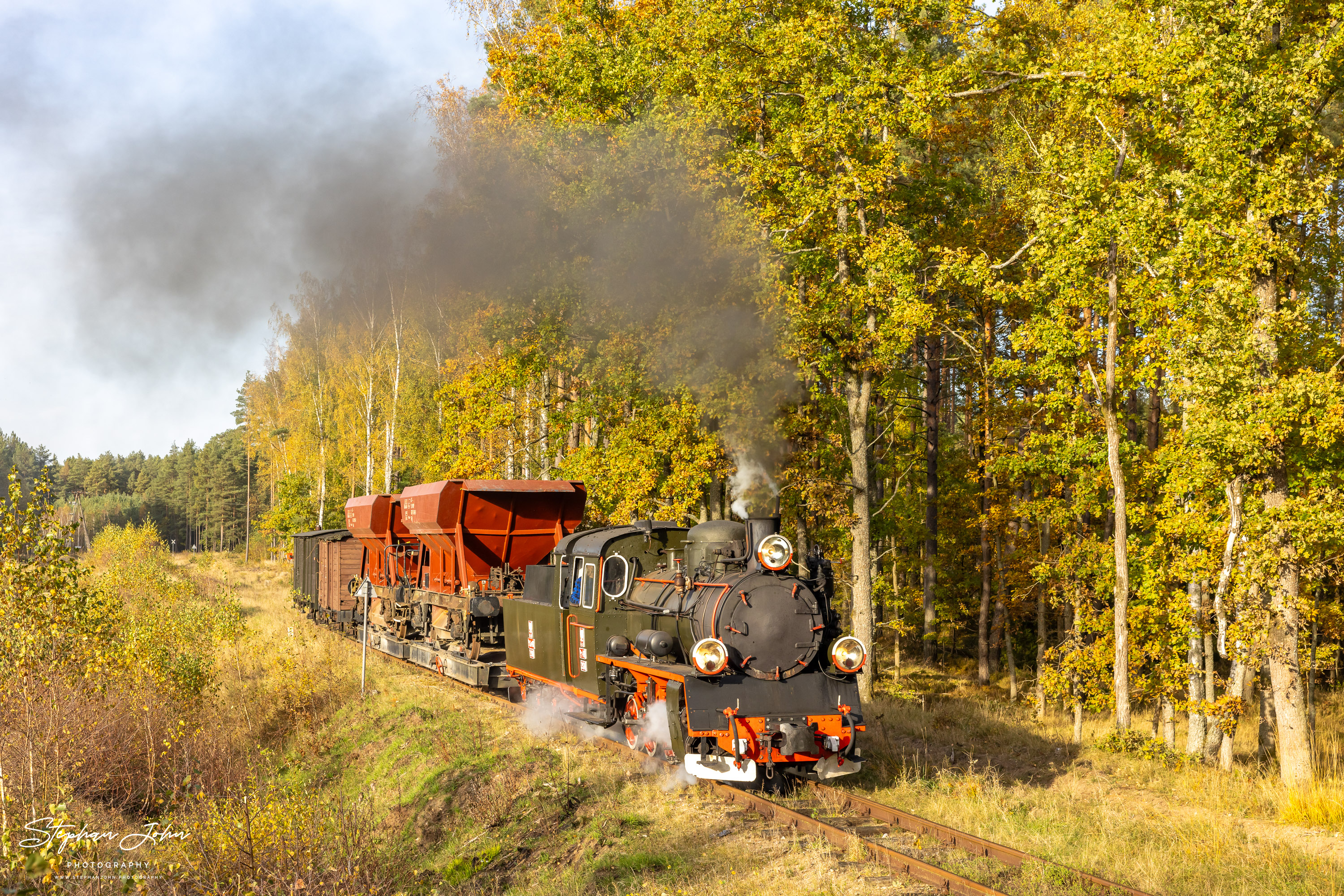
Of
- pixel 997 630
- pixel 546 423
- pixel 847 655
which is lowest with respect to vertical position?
pixel 997 630

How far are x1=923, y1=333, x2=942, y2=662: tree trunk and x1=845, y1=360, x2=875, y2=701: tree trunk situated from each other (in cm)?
780

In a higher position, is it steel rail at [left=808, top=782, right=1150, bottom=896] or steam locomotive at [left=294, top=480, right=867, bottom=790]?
steam locomotive at [left=294, top=480, right=867, bottom=790]

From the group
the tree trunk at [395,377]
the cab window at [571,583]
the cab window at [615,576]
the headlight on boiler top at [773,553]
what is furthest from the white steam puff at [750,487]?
the tree trunk at [395,377]

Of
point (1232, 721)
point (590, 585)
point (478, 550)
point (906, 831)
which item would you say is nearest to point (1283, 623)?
point (1232, 721)

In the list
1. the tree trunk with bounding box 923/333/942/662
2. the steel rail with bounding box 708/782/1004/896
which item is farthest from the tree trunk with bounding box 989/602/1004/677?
the steel rail with bounding box 708/782/1004/896

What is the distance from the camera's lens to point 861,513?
687 inches

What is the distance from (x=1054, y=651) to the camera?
1667 cm

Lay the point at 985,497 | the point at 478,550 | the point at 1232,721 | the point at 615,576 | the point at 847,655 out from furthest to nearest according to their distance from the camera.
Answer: the point at 985,497, the point at 478,550, the point at 1232,721, the point at 615,576, the point at 847,655

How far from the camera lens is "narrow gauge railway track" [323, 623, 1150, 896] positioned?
697 cm

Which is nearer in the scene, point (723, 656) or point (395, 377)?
point (723, 656)

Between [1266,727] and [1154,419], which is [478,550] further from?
[1154,419]

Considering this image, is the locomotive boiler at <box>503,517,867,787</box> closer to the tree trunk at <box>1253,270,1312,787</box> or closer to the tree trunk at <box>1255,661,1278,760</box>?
the tree trunk at <box>1253,270,1312,787</box>

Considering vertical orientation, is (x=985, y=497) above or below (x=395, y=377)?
below
